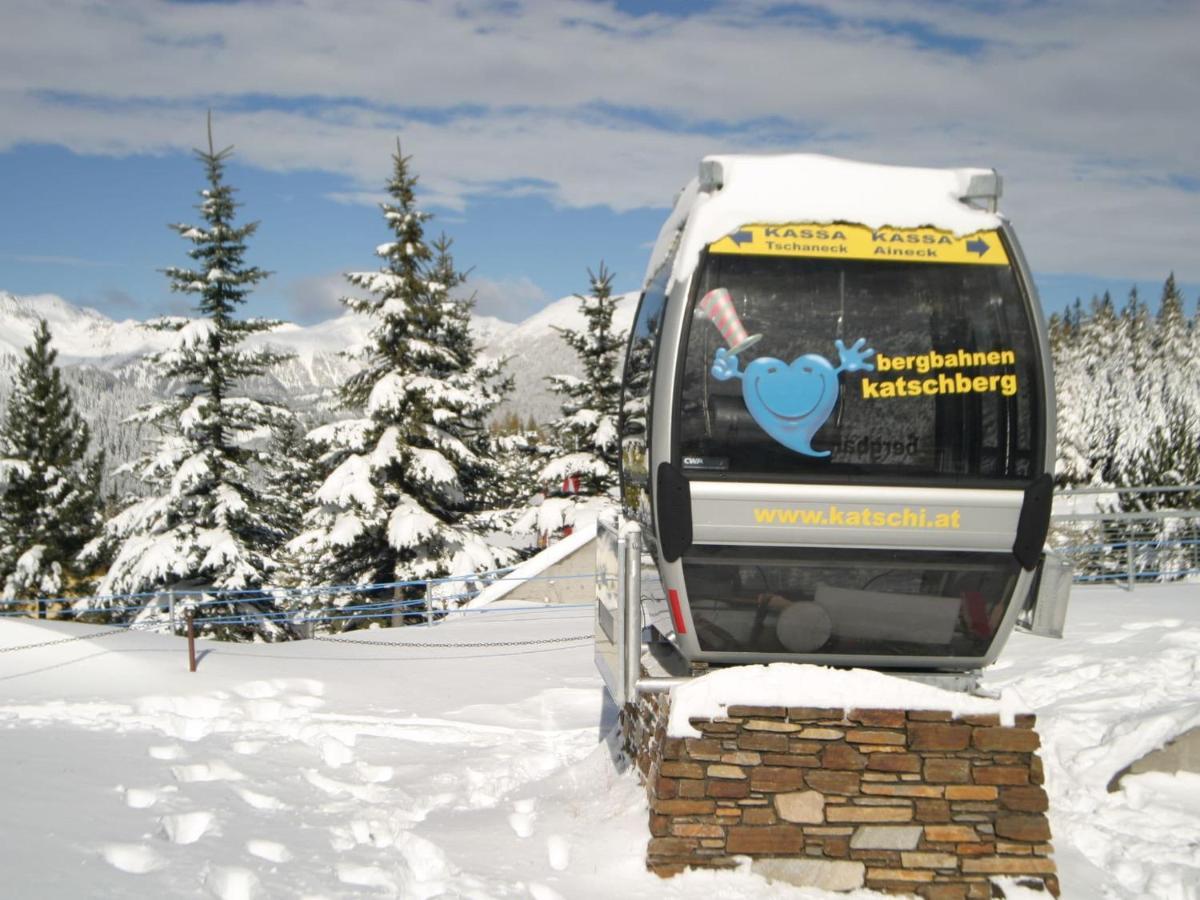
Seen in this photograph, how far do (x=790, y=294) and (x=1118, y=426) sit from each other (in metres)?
38.5

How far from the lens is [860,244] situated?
4969 mm

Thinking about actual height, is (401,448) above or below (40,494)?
above

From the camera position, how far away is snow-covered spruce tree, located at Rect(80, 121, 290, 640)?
20359mm

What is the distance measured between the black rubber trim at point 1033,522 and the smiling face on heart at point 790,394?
1157mm

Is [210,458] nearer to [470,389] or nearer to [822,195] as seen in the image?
[470,389]

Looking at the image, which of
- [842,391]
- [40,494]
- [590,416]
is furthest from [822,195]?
[40,494]

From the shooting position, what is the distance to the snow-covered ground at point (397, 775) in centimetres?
490

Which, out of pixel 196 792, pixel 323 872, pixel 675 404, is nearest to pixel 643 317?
pixel 675 404

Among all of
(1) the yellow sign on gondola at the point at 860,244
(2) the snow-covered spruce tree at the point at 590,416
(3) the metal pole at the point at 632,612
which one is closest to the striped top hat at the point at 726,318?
(1) the yellow sign on gondola at the point at 860,244

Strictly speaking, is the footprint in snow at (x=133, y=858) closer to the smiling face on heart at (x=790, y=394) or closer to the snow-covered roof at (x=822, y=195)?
the smiling face on heart at (x=790, y=394)

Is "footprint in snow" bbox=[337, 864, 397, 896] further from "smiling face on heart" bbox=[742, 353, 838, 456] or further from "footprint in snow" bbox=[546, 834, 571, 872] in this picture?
"smiling face on heart" bbox=[742, 353, 838, 456]

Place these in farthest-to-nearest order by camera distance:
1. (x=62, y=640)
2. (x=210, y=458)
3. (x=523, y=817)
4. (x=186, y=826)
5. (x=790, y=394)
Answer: (x=210, y=458), (x=62, y=640), (x=523, y=817), (x=186, y=826), (x=790, y=394)

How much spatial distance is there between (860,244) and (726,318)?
808mm

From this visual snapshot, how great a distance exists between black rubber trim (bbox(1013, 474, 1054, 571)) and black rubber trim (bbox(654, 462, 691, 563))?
176 cm
